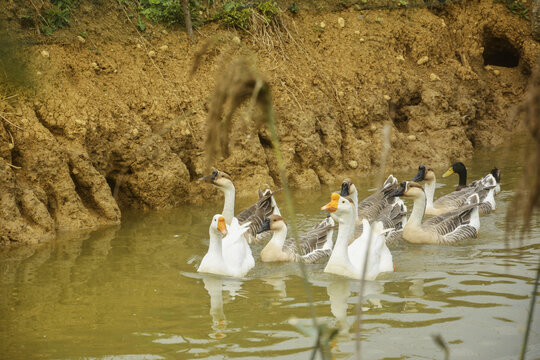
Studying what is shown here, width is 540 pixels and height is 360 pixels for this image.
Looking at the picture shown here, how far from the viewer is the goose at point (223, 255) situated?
7.93 metres

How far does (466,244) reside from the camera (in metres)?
9.20

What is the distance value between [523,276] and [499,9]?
1224 centimetres

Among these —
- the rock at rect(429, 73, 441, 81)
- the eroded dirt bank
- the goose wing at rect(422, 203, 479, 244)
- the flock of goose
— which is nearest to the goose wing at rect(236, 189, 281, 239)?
the flock of goose

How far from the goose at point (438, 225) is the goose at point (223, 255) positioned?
2.80 metres

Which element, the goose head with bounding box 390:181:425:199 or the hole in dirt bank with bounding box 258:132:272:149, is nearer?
the goose head with bounding box 390:181:425:199

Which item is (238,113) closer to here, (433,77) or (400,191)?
(400,191)

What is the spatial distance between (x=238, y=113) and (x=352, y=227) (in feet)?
16.6

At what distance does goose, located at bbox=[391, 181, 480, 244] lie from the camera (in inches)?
375

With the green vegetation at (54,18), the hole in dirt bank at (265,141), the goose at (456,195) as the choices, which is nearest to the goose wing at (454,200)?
the goose at (456,195)

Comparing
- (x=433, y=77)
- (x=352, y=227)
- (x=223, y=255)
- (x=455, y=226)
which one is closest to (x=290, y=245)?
(x=352, y=227)

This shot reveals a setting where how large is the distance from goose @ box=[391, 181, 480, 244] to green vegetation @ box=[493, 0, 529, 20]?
9584 millimetres

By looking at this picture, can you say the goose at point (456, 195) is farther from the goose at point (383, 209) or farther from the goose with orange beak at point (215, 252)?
the goose with orange beak at point (215, 252)

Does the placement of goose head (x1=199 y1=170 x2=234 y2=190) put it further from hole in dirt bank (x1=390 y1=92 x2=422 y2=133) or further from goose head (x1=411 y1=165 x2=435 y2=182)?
hole in dirt bank (x1=390 y1=92 x2=422 y2=133)

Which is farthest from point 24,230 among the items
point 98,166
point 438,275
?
point 438,275
